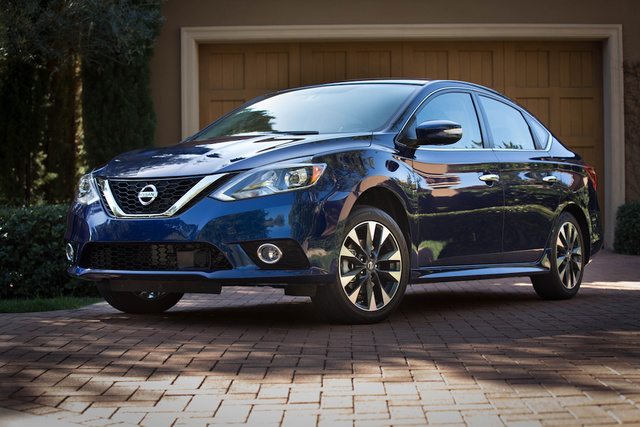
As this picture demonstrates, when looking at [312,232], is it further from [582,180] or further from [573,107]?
[573,107]

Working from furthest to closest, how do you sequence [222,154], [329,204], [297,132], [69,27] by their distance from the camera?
[69,27] → [297,132] → [222,154] → [329,204]

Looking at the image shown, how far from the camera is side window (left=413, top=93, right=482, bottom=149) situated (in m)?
6.60

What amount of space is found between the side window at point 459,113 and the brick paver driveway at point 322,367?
1343 millimetres

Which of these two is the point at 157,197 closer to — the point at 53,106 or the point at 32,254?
the point at 32,254

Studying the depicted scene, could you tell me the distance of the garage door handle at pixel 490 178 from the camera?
668 cm

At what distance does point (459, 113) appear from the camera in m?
6.88

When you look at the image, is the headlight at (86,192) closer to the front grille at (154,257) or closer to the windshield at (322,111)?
the front grille at (154,257)

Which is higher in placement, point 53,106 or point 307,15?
point 307,15

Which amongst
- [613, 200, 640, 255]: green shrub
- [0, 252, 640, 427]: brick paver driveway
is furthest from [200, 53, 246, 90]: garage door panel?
[0, 252, 640, 427]: brick paver driveway

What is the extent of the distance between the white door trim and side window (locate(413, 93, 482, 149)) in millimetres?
6846

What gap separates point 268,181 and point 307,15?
883 cm

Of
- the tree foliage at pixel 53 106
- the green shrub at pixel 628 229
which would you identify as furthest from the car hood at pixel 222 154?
the green shrub at pixel 628 229

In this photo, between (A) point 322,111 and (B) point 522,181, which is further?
(B) point 522,181

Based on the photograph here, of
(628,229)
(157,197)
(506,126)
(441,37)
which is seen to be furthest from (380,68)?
(157,197)
